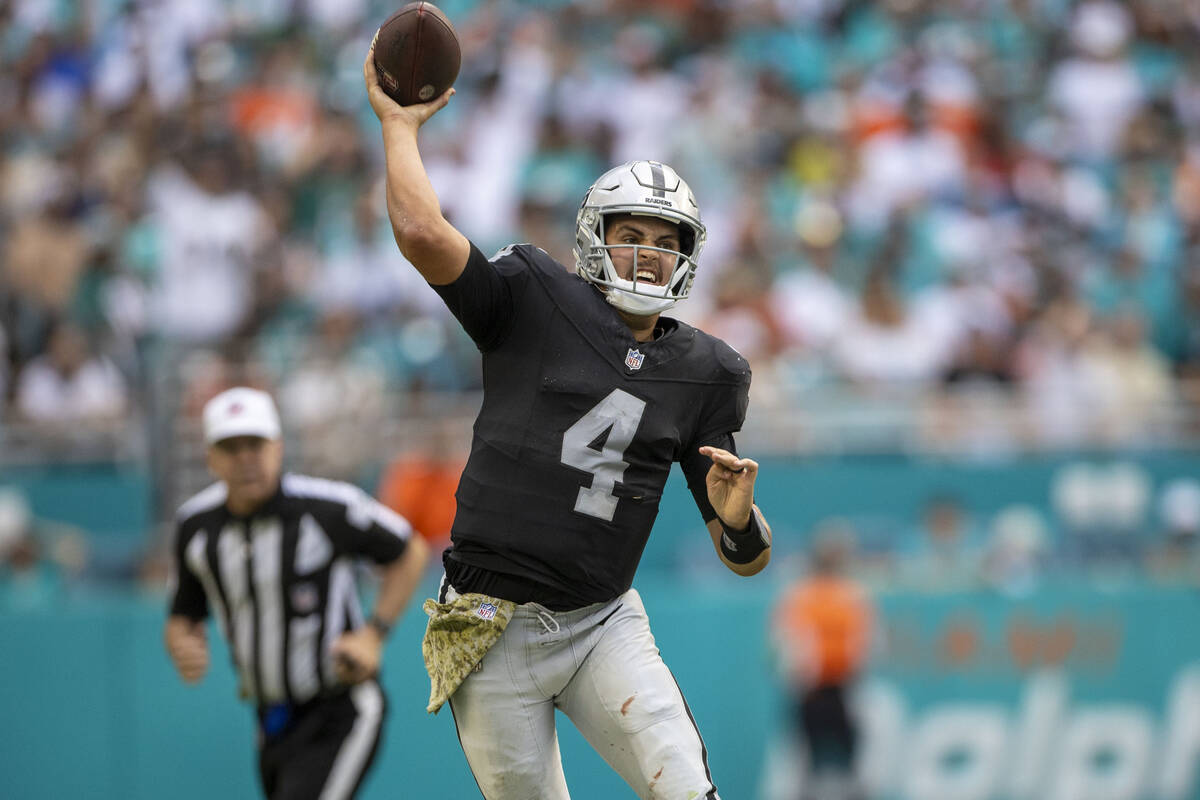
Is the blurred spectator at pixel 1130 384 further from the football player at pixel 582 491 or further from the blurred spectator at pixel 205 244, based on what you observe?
the football player at pixel 582 491

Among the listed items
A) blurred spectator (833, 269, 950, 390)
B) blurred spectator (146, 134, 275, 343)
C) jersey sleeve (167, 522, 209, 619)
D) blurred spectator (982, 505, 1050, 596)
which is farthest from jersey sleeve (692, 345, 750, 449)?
blurred spectator (146, 134, 275, 343)

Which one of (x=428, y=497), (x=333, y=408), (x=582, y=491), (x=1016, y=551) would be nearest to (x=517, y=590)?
(x=582, y=491)

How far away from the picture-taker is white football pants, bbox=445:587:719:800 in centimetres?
414

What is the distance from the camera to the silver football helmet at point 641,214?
13.9 feet

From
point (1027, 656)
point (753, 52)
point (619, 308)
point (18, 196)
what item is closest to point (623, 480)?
point (619, 308)

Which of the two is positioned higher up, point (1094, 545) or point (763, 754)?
point (1094, 545)

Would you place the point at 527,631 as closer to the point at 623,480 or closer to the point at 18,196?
the point at 623,480

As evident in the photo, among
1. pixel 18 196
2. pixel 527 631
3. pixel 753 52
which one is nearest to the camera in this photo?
pixel 527 631

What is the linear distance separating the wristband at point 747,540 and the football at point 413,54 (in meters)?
1.37

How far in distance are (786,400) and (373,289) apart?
2.95 metres

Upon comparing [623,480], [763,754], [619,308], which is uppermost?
[619,308]

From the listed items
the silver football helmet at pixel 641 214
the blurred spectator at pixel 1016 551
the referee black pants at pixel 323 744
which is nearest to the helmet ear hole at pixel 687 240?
the silver football helmet at pixel 641 214

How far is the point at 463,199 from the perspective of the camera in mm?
11430

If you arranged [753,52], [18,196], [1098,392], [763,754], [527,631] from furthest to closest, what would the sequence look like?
[753,52], [18,196], [1098,392], [763,754], [527,631]
